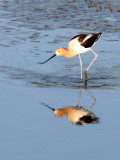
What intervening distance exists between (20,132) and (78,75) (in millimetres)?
3916

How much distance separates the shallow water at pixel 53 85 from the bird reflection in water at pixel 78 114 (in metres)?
0.09

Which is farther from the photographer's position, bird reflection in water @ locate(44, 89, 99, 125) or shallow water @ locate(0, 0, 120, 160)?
bird reflection in water @ locate(44, 89, 99, 125)

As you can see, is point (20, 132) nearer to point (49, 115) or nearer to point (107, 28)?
point (49, 115)

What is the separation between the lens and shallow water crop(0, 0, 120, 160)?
6.41 metres

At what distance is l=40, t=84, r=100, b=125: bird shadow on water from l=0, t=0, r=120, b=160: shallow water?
2.8 inches

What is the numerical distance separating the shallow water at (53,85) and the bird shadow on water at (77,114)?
0.07 metres

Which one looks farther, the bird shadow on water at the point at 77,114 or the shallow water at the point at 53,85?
the bird shadow on water at the point at 77,114

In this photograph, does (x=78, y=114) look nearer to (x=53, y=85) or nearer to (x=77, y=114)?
(x=77, y=114)

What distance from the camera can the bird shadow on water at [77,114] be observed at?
742cm

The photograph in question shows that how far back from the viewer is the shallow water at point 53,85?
641cm

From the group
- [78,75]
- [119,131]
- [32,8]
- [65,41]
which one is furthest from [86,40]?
[32,8]

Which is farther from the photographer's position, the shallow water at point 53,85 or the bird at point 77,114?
the bird at point 77,114

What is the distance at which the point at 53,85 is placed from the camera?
9523mm

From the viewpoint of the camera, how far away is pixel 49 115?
764 cm
